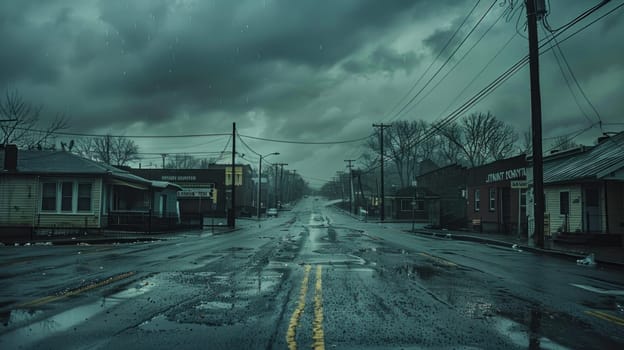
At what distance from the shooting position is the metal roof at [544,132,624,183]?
20.1 metres

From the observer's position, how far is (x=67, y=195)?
27328 millimetres

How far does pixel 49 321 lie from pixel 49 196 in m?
24.2

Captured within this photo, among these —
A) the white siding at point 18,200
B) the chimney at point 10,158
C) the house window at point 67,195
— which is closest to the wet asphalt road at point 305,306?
the house window at point 67,195

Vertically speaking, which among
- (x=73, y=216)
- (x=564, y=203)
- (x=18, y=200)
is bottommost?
(x=73, y=216)

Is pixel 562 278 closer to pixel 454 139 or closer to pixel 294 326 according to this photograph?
pixel 294 326

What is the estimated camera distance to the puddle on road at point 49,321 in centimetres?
542

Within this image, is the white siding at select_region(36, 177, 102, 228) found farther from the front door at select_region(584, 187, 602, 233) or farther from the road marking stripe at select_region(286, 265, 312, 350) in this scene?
the front door at select_region(584, 187, 602, 233)

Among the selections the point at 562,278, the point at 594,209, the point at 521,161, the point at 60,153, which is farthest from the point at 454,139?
the point at 562,278

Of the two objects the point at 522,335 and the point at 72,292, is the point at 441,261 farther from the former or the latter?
the point at 72,292

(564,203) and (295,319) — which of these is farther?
(564,203)

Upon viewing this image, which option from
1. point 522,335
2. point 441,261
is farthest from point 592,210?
point 522,335

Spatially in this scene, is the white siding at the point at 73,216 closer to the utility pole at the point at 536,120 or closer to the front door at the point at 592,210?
the utility pole at the point at 536,120

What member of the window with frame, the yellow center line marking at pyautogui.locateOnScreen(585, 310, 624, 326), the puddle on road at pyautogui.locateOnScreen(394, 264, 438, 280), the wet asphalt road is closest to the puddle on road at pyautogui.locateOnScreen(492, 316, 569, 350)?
the wet asphalt road

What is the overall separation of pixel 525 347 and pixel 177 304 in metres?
5.06
